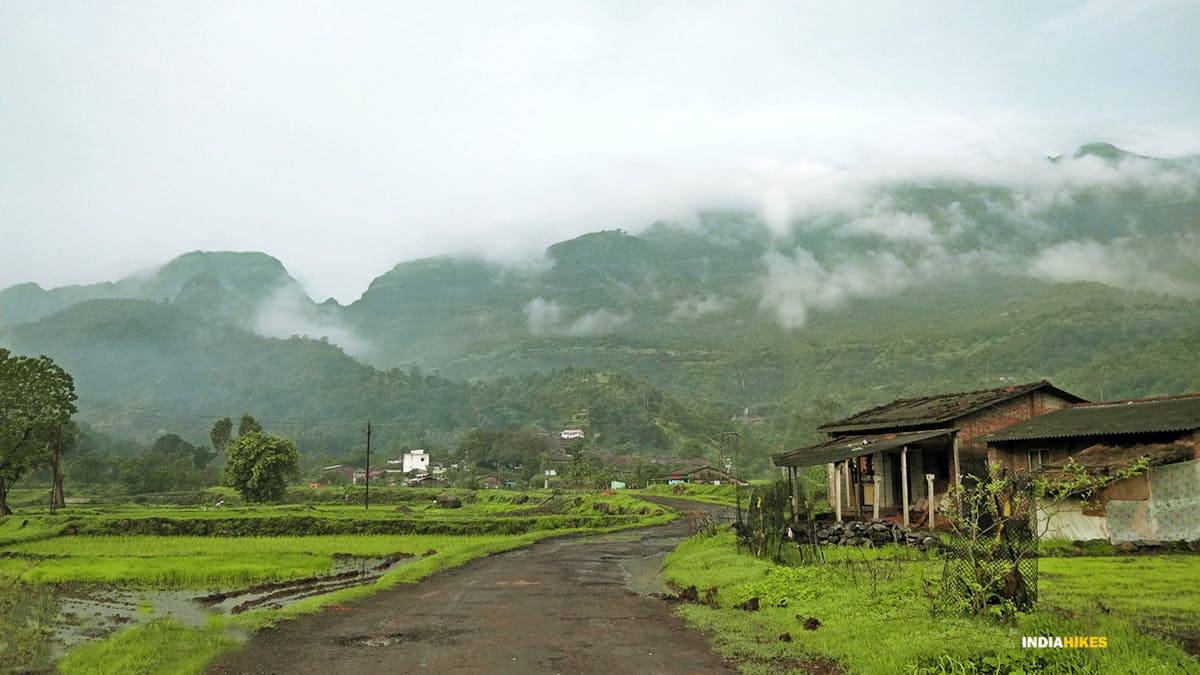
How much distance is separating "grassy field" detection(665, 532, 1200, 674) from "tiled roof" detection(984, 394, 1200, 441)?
5549mm

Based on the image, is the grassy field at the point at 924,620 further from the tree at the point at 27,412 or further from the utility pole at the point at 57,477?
the tree at the point at 27,412

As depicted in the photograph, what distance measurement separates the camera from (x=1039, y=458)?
93.6ft

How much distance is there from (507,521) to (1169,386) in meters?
98.0

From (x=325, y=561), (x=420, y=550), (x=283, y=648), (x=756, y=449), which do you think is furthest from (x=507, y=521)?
(x=756, y=449)

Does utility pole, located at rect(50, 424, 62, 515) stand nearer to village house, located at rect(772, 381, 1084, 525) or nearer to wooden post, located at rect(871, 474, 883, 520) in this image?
village house, located at rect(772, 381, 1084, 525)

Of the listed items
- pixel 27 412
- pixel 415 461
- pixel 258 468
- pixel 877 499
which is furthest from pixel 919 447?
pixel 415 461

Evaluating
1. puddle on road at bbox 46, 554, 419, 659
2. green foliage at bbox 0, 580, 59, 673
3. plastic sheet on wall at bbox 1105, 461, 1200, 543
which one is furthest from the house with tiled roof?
green foliage at bbox 0, 580, 59, 673

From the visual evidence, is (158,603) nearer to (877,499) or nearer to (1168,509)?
(877,499)

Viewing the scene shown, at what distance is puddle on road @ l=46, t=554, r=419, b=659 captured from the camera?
647 inches

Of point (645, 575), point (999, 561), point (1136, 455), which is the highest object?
point (1136, 455)

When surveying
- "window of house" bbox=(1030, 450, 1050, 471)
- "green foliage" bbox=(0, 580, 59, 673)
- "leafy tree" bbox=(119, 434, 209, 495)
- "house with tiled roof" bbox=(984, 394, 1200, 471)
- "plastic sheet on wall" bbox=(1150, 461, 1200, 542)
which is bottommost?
"leafy tree" bbox=(119, 434, 209, 495)

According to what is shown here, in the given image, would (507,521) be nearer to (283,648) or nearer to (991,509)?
(283,648)

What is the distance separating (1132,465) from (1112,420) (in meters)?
4.51

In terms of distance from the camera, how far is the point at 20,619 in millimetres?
16922
